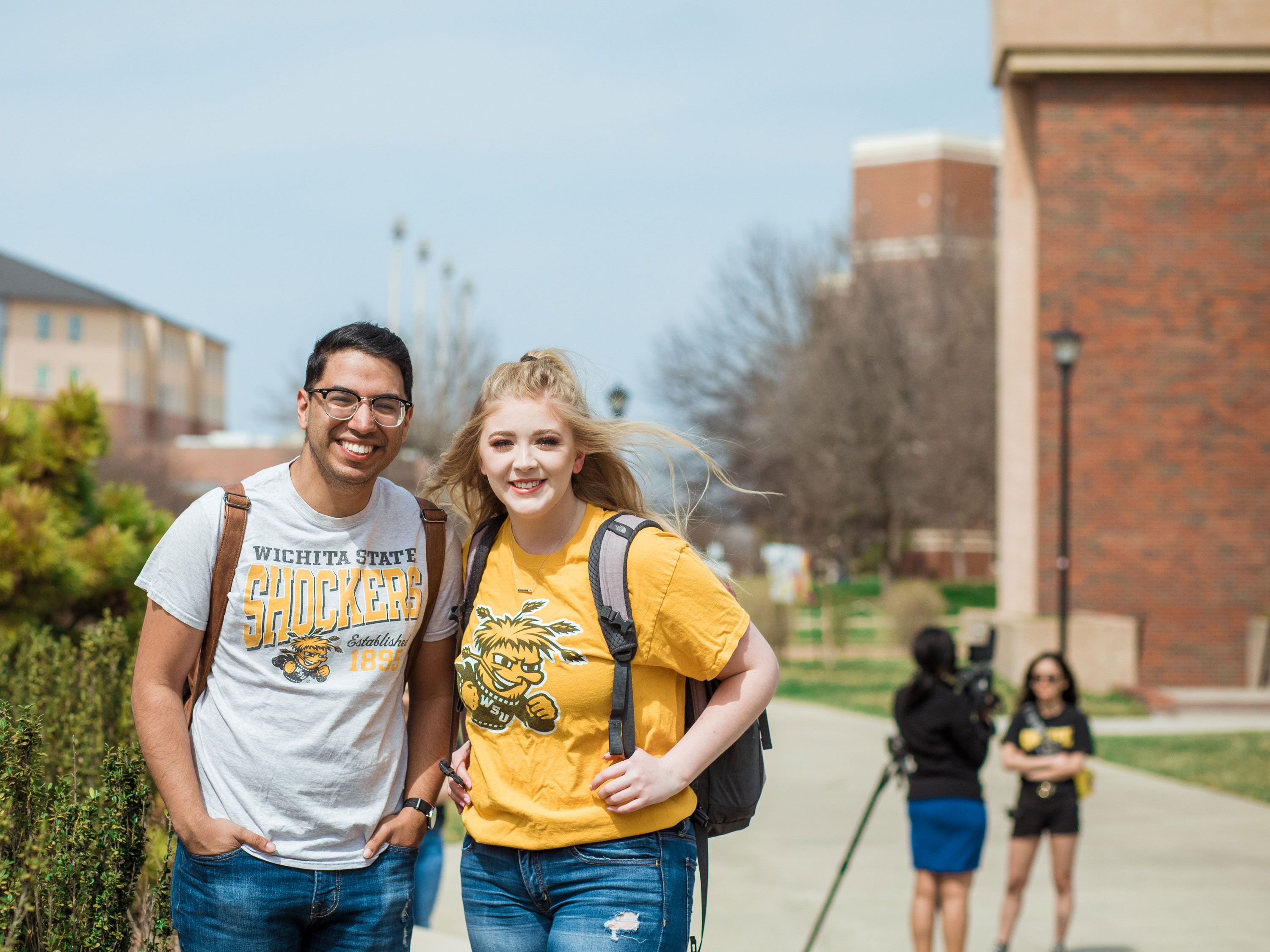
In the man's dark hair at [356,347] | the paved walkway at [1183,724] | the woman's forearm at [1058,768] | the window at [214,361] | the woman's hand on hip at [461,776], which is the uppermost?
the window at [214,361]

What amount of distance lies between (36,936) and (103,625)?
1.81 m

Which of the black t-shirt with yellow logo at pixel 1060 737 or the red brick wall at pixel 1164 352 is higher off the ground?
the red brick wall at pixel 1164 352

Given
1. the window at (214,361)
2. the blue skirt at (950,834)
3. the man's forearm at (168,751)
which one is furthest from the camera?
the window at (214,361)

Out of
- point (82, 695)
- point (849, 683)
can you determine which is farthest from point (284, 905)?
point (849, 683)

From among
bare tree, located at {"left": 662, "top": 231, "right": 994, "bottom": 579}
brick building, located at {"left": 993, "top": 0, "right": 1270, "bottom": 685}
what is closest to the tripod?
brick building, located at {"left": 993, "top": 0, "right": 1270, "bottom": 685}

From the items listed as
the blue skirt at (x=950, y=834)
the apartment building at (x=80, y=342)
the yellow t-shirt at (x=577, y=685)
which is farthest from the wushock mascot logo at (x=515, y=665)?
the apartment building at (x=80, y=342)

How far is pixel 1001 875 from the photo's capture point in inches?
315

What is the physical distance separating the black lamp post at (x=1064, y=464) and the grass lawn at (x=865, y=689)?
92 centimetres

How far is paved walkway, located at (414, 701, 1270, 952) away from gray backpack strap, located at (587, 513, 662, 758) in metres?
1.92

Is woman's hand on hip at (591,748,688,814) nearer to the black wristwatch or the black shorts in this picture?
the black wristwatch

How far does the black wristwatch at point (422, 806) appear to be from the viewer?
2.70 metres

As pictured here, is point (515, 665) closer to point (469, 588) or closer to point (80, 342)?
point (469, 588)

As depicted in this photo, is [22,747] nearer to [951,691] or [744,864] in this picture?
[951,691]

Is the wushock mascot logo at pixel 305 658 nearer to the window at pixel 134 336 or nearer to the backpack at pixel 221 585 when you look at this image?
the backpack at pixel 221 585
